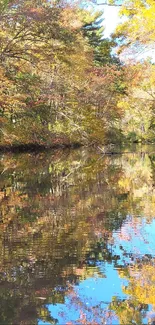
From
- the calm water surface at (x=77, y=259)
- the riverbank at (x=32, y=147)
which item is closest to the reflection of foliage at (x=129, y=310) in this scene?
the calm water surface at (x=77, y=259)

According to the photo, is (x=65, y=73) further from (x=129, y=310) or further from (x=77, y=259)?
(x=129, y=310)

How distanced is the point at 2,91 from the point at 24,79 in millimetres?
1049

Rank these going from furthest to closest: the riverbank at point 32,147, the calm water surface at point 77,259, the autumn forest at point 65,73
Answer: the riverbank at point 32,147, the autumn forest at point 65,73, the calm water surface at point 77,259

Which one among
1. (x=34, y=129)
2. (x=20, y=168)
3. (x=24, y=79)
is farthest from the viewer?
(x=34, y=129)

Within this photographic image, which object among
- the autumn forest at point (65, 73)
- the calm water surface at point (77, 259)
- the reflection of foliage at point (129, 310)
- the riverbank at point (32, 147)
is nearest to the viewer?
the reflection of foliage at point (129, 310)

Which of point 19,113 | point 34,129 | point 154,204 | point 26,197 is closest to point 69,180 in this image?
point 26,197

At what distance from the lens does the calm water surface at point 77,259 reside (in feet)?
10.6

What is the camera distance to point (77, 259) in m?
4.44

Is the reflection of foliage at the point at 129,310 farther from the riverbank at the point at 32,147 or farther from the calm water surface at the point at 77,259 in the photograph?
the riverbank at the point at 32,147

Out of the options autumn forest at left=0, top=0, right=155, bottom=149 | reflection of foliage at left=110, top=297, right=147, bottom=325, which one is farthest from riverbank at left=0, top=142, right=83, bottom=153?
reflection of foliage at left=110, top=297, right=147, bottom=325

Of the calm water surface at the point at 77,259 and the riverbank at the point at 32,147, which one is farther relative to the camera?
the riverbank at the point at 32,147

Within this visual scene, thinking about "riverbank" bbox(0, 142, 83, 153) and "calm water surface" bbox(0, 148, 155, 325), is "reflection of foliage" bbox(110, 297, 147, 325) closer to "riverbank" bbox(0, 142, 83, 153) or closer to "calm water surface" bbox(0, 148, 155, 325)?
"calm water surface" bbox(0, 148, 155, 325)

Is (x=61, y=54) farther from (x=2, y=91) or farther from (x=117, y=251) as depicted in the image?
(x=117, y=251)

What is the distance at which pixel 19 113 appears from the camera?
22812mm
